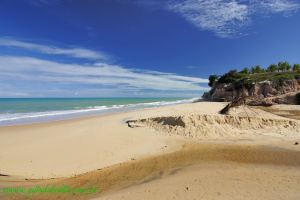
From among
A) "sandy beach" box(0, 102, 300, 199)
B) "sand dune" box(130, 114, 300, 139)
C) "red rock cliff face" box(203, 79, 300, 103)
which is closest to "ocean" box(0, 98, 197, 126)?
"sandy beach" box(0, 102, 300, 199)

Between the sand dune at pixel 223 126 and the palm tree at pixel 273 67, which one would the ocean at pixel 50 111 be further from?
the palm tree at pixel 273 67

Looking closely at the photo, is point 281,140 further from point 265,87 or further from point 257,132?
point 265,87

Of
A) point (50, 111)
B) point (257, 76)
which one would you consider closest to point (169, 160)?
point (50, 111)

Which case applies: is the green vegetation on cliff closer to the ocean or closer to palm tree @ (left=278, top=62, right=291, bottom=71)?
palm tree @ (left=278, top=62, right=291, bottom=71)

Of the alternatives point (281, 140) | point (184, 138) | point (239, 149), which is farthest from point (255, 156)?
point (184, 138)

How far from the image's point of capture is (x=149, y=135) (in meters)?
11.2

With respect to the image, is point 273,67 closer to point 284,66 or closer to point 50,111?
point 284,66

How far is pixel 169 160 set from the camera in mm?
7441

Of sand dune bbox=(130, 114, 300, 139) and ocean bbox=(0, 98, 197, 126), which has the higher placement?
ocean bbox=(0, 98, 197, 126)

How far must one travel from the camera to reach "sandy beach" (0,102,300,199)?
15.3 ft

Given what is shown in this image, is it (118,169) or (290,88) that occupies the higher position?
(290,88)

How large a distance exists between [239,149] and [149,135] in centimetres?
476

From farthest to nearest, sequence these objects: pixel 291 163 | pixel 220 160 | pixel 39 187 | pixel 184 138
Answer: pixel 184 138, pixel 220 160, pixel 291 163, pixel 39 187

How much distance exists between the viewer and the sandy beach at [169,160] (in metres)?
4.68
